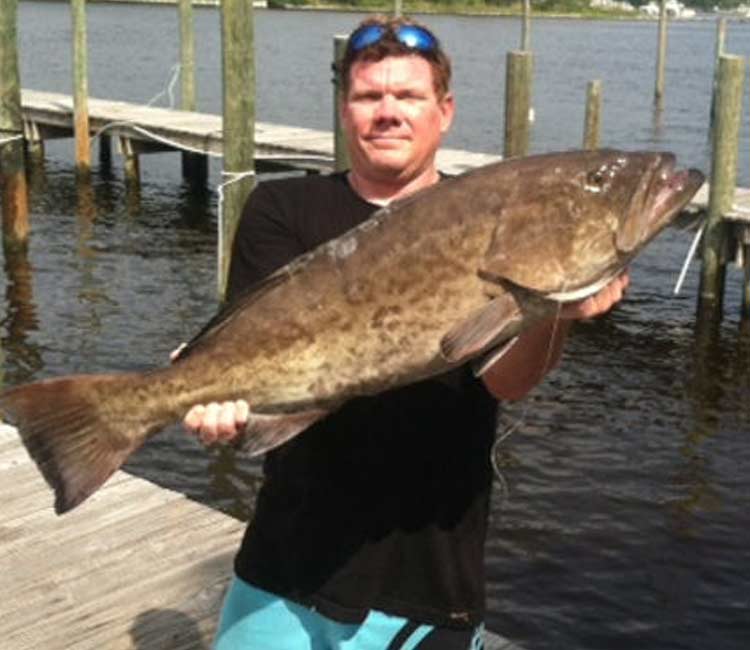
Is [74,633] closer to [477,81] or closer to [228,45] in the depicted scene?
[228,45]

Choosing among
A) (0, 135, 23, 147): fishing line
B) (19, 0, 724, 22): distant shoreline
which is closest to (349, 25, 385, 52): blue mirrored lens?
(0, 135, 23, 147): fishing line

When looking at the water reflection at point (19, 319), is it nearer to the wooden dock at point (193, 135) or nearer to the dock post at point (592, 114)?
the wooden dock at point (193, 135)

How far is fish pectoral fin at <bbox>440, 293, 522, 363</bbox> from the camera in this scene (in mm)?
2945

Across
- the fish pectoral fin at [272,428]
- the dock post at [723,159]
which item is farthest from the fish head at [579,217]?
the dock post at [723,159]

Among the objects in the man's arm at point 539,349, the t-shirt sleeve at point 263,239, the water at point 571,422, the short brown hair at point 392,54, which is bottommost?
the water at point 571,422

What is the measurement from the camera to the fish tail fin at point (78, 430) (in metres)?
Result: 3.37

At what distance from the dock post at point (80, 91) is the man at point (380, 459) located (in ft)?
63.8

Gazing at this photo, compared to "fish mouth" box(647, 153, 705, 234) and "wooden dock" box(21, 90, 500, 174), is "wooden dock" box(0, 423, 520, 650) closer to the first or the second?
"fish mouth" box(647, 153, 705, 234)

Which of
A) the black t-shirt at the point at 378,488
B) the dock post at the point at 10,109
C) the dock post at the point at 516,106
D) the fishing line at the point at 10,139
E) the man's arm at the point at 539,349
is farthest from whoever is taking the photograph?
the dock post at the point at 516,106

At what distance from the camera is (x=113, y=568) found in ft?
20.0

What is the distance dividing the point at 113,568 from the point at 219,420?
10.3ft

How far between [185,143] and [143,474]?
11.6 metres

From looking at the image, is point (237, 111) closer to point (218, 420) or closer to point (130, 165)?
point (218, 420)

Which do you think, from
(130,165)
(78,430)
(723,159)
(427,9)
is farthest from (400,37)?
(427,9)
